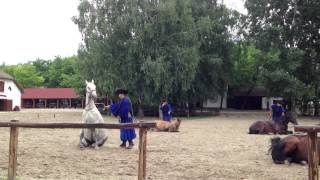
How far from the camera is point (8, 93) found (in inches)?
2756

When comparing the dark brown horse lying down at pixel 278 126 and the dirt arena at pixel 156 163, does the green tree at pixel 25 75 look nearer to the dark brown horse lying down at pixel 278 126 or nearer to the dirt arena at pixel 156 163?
the dark brown horse lying down at pixel 278 126

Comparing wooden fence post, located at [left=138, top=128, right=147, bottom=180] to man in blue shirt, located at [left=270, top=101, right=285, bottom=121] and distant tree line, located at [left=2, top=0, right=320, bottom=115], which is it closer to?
man in blue shirt, located at [left=270, top=101, right=285, bottom=121]

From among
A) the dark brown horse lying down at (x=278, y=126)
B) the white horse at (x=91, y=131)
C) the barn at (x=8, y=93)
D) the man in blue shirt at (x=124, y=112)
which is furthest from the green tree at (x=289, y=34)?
the barn at (x=8, y=93)

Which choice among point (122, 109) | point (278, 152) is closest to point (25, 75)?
point (122, 109)

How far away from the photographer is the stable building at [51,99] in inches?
3666

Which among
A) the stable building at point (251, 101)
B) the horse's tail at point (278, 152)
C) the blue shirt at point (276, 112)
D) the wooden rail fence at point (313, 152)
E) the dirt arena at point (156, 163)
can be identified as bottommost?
the dirt arena at point (156, 163)

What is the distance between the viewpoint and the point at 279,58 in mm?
44969

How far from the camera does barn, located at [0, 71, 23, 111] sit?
69.1m

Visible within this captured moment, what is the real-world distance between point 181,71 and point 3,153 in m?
27.5

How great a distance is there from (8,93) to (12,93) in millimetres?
876

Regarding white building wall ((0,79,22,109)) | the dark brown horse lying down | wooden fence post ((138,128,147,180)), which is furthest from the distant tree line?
wooden fence post ((138,128,147,180))

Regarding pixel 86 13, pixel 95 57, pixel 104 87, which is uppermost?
pixel 86 13

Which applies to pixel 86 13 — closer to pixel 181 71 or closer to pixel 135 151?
pixel 181 71

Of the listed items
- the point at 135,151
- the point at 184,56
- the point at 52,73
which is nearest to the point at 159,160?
the point at 135,151
